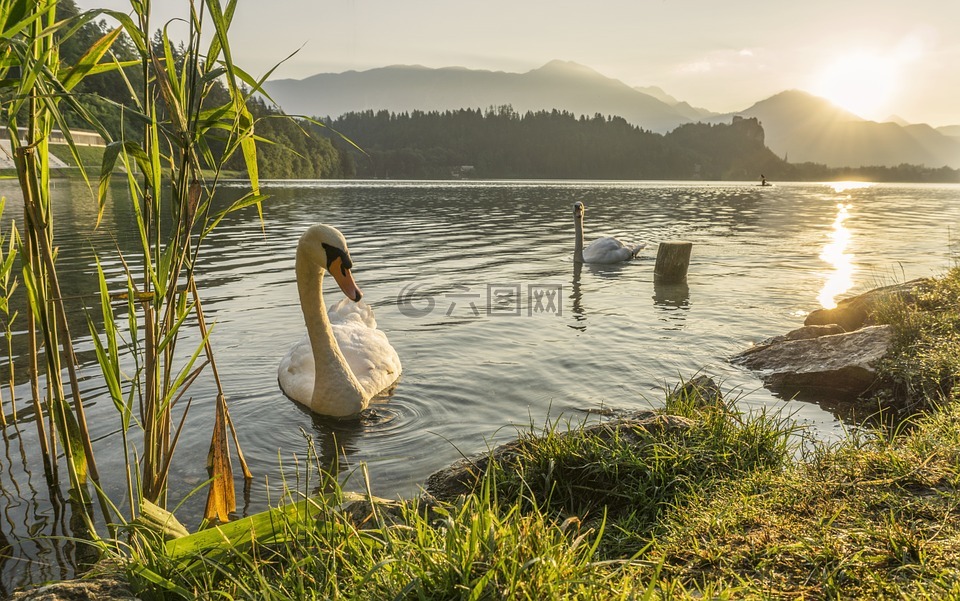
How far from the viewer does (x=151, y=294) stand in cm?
283

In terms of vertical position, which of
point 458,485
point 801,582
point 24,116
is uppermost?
point 24,116

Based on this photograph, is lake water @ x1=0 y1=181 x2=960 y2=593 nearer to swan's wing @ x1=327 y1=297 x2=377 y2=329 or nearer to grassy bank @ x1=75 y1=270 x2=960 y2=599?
grassy bank @ x1=75 y1=270 x2=960 y2=599

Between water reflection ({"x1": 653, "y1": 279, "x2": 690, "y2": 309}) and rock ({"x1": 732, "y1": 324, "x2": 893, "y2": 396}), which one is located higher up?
rock ({"x1": 732, "y1": 324, "x2": 893, "y2": 396})

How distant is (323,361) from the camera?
5742 mm

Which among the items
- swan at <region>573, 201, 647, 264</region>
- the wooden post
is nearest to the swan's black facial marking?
the wooden post

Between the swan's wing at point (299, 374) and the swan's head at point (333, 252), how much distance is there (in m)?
1.18

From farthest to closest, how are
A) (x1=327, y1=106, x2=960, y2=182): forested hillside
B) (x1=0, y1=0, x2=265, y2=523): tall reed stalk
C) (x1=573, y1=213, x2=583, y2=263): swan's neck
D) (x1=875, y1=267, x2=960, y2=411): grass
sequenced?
(x1=327, y1=106, x2=960, y2=182): forested hillside
(x1=573, y1=213, x2=583, y2=263): swan's neck
(x1=875, y1=267, x2=960, y2=411): grass
(x1=0, y1=0, x2=265, y2=523): tall reed stalk

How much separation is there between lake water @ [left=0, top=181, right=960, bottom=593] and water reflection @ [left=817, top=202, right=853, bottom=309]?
0.32 ft

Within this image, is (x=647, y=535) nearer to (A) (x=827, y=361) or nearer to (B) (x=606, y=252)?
(A) (x=827, y=361)

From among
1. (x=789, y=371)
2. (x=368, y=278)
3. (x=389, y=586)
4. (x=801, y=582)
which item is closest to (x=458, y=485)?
(x=389, y=586)

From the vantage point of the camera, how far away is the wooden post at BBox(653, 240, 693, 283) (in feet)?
45.1

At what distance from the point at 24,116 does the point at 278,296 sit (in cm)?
866

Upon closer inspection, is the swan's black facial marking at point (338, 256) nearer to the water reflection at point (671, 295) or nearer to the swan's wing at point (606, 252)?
the water reflection at point (671, 295)

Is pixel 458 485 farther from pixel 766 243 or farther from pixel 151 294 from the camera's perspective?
pixel 766 243
